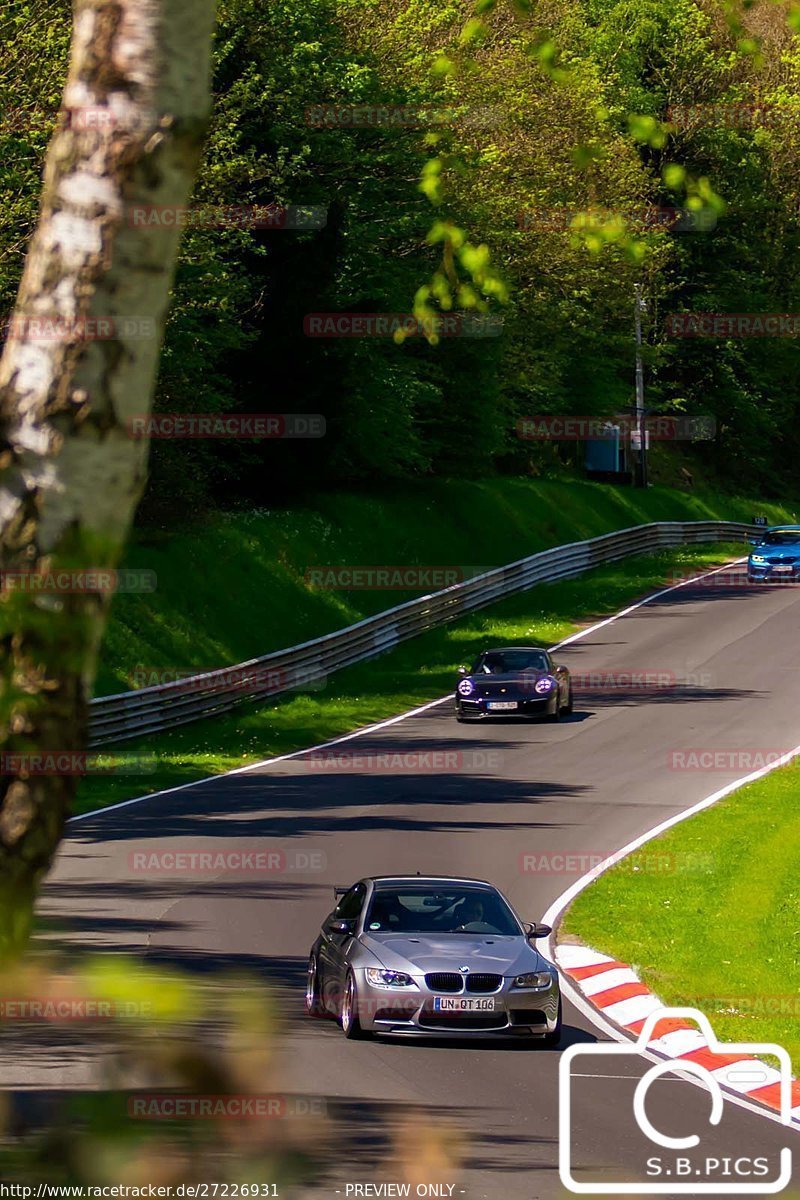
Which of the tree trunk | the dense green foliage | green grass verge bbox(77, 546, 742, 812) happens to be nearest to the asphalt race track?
the tree trunk

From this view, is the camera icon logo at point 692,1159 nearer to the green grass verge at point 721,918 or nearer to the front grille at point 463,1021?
the front grille at point 463,1021

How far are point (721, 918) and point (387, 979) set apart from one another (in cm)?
681

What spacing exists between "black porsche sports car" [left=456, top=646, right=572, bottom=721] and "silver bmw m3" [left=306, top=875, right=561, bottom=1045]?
2087 cm

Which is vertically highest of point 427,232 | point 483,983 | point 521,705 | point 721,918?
point 427,232

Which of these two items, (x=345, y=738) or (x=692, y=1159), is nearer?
(x=692, y=1159)

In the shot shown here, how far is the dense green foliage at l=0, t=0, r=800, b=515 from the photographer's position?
4244 cm

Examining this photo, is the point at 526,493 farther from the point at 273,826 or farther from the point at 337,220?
the point at 273,826

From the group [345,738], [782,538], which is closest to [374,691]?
[345,738]

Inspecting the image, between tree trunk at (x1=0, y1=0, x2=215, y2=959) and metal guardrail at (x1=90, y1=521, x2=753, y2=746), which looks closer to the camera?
tree trunk at (x1=0, y1=0, x2=215, y2=959)

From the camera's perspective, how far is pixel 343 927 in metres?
15.5

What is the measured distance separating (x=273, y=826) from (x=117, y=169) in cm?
2352

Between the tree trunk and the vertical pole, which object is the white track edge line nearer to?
the vertical pole

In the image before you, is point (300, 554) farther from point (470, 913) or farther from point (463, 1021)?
point (463, 1021)

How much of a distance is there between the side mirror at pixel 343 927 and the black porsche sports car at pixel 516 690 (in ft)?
70.5
